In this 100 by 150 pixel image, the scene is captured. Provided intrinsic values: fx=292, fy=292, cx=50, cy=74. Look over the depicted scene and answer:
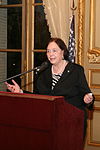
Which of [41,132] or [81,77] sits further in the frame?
[81,77]

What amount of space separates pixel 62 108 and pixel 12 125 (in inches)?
14.0

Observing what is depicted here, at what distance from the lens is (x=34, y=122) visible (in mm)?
1882

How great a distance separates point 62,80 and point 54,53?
10.2 inches

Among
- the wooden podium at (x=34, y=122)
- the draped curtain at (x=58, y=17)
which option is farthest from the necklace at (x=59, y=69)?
the draped curtain at (x=58, y=17)

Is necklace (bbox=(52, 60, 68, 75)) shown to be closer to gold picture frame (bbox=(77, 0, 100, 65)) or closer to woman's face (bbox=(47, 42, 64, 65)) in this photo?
woman's face (bbox=(47, 42, 64, 65))

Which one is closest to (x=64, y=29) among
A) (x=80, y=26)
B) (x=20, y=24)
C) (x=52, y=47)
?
(x=80, y=26)

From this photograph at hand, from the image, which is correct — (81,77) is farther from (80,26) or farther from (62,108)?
(80,26)

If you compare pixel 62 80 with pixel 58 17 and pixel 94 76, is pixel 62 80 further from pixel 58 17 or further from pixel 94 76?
pixel 58 17

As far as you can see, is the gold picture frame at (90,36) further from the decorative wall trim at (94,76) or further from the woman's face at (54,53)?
the woman's face at (54,53)

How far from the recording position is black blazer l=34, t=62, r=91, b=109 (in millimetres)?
2623

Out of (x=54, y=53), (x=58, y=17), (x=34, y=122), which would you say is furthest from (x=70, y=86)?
(x=58, y=17)

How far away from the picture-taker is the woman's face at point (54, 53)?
8.77 ft

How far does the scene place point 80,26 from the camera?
→ 12.5 feet

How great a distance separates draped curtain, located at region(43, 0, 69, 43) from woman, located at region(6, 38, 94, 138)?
1098 mm
